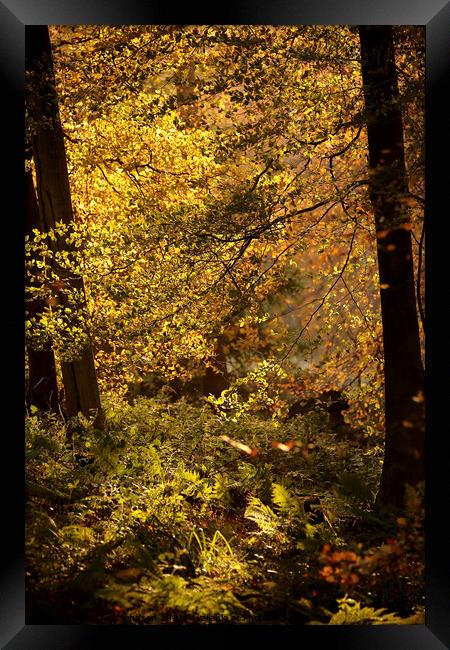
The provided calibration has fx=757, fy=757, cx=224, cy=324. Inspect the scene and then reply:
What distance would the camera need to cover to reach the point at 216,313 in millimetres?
6883

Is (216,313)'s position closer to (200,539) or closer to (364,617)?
(200,539)

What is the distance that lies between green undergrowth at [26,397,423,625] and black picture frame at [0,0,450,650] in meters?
0.14

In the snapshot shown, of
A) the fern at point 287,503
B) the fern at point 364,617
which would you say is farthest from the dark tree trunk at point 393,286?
the fern at point 364,617

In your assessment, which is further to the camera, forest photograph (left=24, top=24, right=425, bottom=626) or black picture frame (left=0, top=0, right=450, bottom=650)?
forest photograph (left=24, top=24, right=425, bottom=626)

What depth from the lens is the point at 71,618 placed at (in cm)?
518

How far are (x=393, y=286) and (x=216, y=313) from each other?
162 centimetres

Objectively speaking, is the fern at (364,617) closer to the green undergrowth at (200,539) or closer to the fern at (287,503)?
the green undergrowth at (200,539)

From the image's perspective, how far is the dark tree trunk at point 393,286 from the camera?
19.8 ft

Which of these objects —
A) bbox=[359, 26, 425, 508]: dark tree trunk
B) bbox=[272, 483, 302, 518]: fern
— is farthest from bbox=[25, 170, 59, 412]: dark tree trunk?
bbox=[359, 26, 425, 508]: dark tree trunk

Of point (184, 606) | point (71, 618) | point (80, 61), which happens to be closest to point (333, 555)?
point (184, 606)

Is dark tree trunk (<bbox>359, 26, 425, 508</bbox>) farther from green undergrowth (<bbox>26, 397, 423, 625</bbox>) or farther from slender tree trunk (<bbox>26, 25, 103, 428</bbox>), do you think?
slender tree trunk (<bbox>26, 25, 103, 428</bbox>)

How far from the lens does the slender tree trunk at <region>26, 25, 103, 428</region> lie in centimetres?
717
